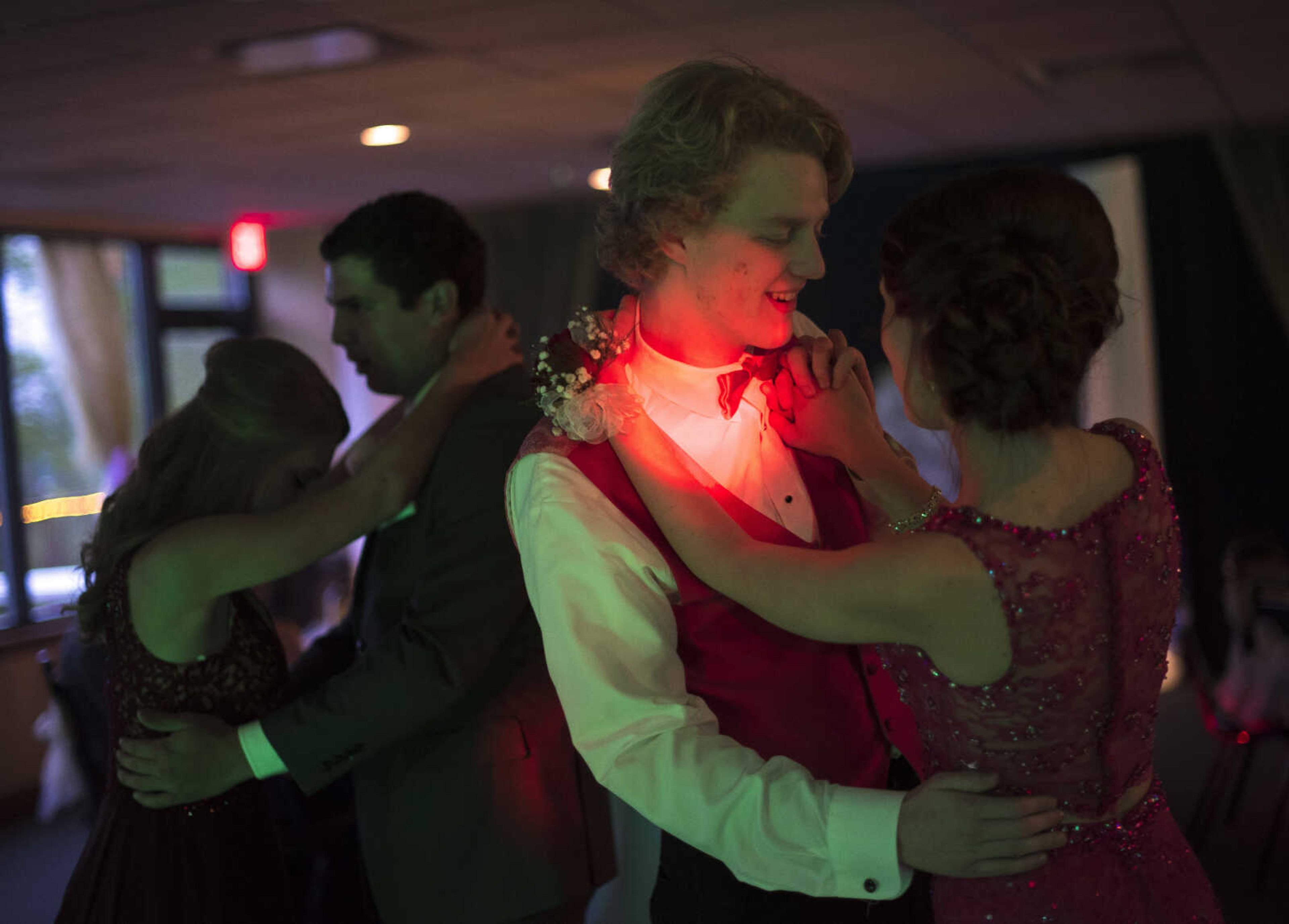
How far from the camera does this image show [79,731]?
2617 mm

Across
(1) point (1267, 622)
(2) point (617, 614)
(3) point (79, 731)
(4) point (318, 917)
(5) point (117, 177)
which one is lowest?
(1) point (1267, 622)

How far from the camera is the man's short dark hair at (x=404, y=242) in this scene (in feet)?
7.44

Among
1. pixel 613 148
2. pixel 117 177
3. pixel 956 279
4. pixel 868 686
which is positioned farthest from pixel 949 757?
pixel 117 177

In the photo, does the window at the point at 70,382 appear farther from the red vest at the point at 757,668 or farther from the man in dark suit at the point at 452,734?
the red vest at the point at 757,668

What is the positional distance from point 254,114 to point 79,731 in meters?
2.70

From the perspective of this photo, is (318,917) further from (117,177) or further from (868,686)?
(117,177)

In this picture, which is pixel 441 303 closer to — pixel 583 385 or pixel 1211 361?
pixel 583 385

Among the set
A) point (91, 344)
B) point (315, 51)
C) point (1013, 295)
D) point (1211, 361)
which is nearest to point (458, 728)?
point (1013, 295)

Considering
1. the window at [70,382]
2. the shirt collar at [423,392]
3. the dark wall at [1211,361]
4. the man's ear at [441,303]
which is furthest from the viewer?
the window at [70,382]

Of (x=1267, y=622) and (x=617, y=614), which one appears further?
(x=1267, y=622)

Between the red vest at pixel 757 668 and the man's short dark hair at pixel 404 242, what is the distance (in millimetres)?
857

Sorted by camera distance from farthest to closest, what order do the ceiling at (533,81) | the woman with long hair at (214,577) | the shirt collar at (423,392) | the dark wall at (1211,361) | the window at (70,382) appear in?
the window at (70,382) → the dark wall at (1211,361) → the ceiling at (533,81) → the shirt collar at (423,392) → the woman with long hair at (214,577)

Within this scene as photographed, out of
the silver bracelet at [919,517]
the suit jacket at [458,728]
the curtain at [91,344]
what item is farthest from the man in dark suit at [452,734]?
the curtain at [91,344]

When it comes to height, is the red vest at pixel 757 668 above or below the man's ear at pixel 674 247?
below
